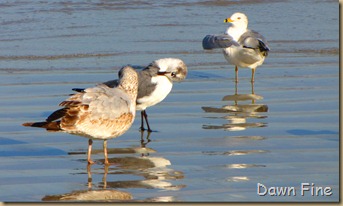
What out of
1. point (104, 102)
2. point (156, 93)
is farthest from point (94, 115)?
point (156, 93)

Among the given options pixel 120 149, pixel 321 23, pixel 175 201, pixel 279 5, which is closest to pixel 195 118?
pixel 120 149

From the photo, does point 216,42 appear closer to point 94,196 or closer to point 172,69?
point 172,69

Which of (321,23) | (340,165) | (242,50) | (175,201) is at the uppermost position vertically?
(321,23)

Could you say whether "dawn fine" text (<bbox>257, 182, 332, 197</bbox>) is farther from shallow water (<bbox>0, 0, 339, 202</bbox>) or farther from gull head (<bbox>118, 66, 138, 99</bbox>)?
gull head (<bbox>118, 66, 138, 99</bbox>)

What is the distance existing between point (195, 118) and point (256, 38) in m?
2.78

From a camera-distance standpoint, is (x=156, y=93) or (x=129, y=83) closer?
(x=129, y=83)

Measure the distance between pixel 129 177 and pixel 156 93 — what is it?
6.44 feet

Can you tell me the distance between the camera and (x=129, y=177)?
6676 mm

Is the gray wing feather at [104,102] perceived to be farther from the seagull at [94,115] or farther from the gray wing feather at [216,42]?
the gray wing feather at [216,42]

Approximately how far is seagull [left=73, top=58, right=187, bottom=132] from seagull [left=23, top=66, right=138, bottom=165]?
→ 1.17 m

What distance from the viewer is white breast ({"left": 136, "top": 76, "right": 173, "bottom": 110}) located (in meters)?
8.51

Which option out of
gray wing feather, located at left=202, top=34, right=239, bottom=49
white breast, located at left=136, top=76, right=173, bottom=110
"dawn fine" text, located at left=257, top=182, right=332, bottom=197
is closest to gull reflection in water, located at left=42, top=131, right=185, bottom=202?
"dawn fine" text, located at left=257, top=182, right=332, bottom=197

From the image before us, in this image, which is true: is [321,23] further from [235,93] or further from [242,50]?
[235,93]

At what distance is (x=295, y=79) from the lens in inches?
420
